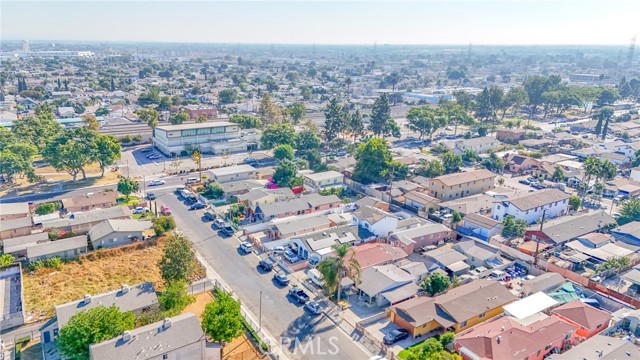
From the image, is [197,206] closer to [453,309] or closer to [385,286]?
[385,286]

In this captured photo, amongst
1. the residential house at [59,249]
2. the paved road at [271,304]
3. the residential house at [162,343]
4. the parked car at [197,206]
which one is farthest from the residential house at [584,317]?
the residential house at [59,249]

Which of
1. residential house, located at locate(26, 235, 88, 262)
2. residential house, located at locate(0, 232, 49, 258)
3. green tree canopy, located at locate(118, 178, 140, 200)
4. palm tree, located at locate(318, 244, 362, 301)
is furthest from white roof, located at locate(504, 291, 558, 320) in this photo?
green tree canopy, located at locate(118, 178, 140, 200)

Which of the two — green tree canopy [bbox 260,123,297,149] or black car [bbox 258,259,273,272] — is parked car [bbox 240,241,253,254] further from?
green tree canopy [bbox 260,123,297,149]

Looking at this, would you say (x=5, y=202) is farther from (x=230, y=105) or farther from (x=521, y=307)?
(x=230, y=105)

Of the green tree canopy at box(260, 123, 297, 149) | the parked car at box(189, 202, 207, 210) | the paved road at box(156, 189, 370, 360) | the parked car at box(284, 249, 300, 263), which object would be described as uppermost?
the green tree canopy at box(260, 123, 297, 149)

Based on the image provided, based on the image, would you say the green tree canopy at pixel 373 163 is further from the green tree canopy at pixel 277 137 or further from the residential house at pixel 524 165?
the residential house at pixel 524 165

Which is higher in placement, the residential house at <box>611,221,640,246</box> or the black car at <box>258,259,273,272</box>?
the residential house at <box>611,221,640,246</box>
